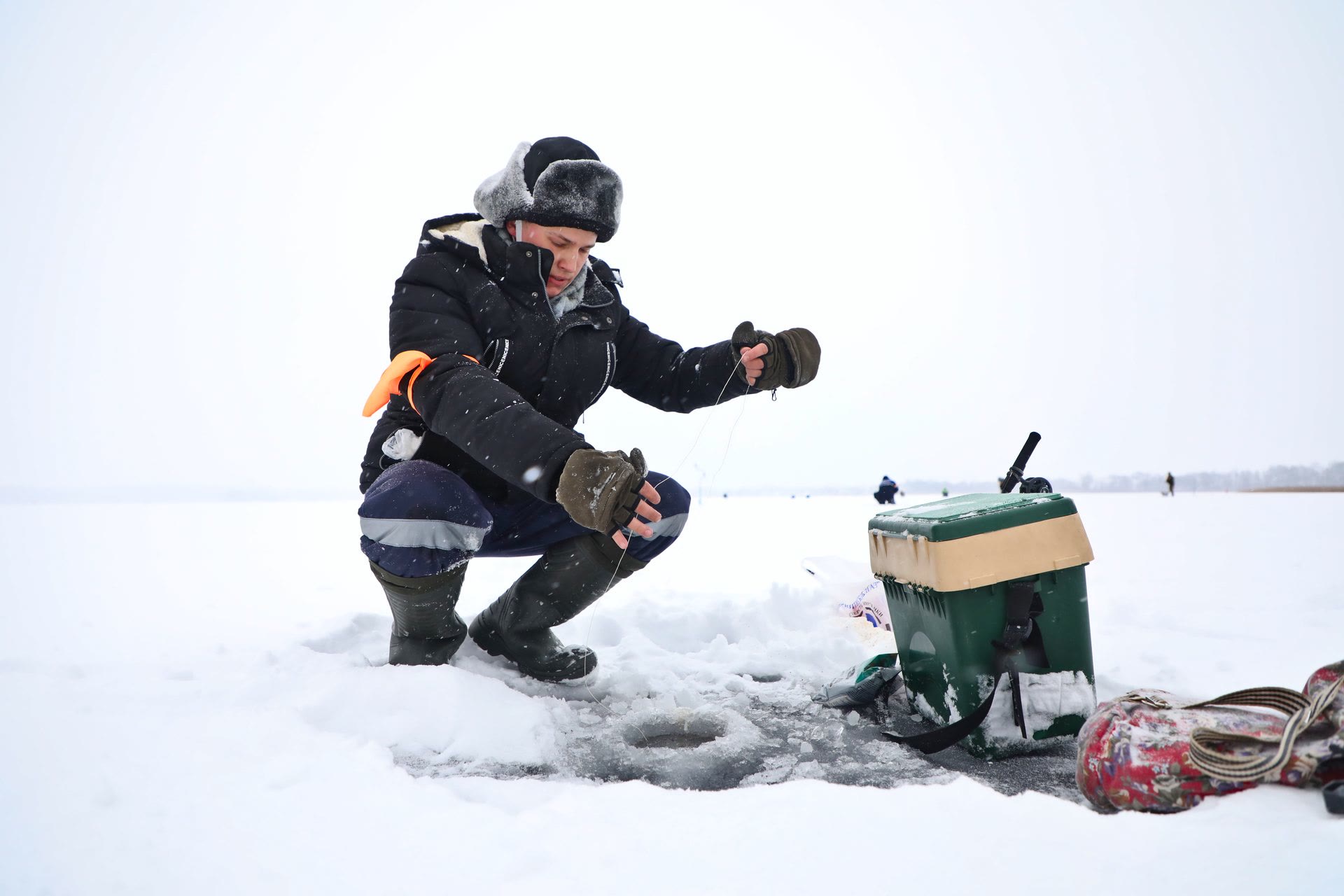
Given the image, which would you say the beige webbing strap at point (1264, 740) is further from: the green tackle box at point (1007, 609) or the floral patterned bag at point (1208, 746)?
the green tackle box at point (1007, 609)

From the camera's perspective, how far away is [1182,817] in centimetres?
95

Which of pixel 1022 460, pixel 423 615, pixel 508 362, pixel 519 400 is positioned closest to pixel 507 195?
pixel 508 362

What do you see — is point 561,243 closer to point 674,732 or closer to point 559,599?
point 559,599

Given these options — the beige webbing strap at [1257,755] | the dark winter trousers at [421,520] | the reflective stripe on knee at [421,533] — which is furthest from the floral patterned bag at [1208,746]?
the reflective stripe on knee at [421,533]

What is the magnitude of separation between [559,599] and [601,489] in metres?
0.82

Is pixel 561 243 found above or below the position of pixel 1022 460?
above

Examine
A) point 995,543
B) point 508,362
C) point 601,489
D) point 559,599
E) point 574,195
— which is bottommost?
point 559,599

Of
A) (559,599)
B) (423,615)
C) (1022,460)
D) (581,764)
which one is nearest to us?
(581,764)

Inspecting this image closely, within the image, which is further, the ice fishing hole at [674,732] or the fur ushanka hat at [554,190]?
the fur ushanka hat at [554,190]

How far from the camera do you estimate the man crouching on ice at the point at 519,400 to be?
1702mm

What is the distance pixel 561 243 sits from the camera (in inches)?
81.1

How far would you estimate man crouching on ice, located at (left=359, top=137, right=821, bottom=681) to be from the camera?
5.58ft

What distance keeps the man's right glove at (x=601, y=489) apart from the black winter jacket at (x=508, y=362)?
8 centimetres

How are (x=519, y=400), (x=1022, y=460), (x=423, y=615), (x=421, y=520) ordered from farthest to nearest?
(x=1022, y=460)
(x=423, y=615)
(x=421, y=520)
(x=519, y=400)
